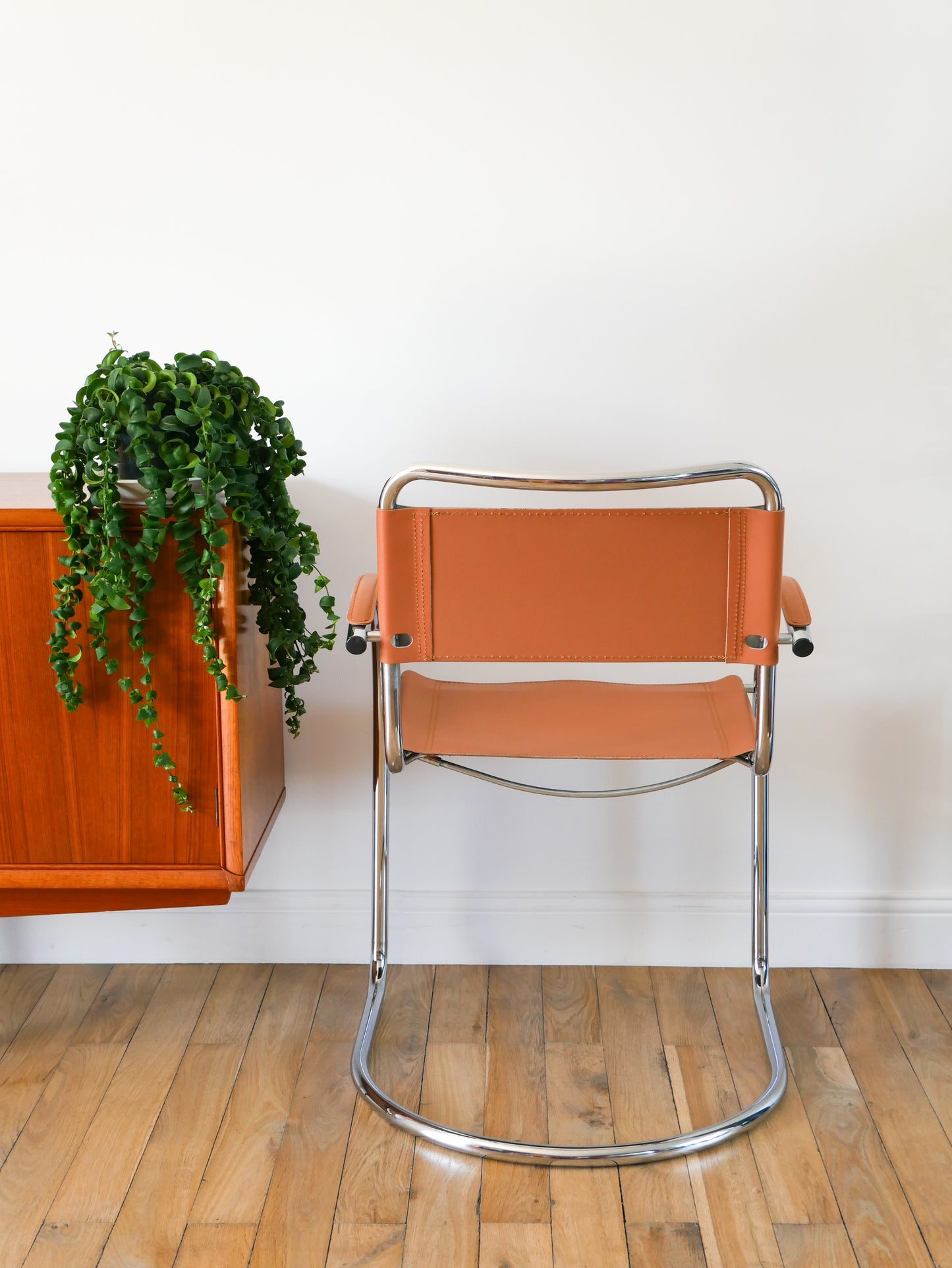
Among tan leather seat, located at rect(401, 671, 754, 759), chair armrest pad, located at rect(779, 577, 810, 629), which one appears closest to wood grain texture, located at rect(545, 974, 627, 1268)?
tan leather seat, located at rect(401, 671, 754, 759)

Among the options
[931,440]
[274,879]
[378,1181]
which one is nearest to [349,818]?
[274,879]

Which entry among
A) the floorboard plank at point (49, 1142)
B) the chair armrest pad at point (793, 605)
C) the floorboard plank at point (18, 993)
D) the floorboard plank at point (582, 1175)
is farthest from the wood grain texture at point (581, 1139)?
the floorboard plank at point (18, 993)

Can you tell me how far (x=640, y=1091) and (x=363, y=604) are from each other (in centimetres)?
92

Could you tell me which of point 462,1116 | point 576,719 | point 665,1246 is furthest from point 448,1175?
point 576,719

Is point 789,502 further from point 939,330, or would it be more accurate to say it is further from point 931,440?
point 939,330

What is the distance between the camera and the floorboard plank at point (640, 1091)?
1492mm

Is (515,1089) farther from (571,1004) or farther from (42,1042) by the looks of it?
(42,1042)

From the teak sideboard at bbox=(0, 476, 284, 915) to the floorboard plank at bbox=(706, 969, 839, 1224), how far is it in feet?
2.92

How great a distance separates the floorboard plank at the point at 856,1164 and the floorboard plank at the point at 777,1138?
0.06 feet

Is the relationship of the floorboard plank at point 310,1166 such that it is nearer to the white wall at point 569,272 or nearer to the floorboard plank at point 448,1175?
the floorboard plank at point 448,1175

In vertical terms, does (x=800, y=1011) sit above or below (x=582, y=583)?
below

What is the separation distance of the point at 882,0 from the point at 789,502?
88 cm

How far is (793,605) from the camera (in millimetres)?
1604

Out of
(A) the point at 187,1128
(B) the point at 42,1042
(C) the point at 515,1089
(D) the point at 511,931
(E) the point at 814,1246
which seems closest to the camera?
(E) the point at 814,1246
